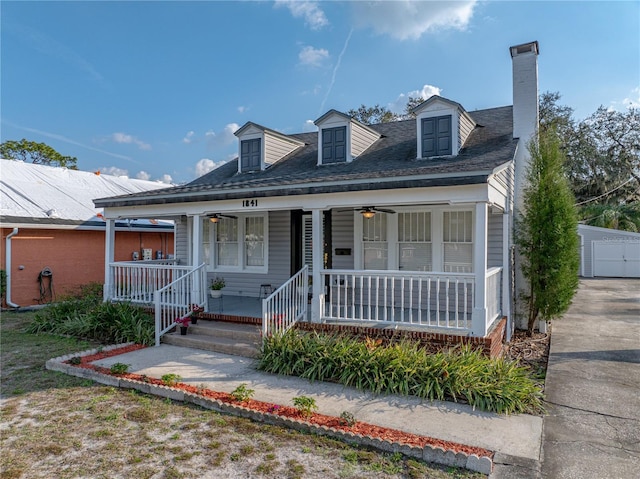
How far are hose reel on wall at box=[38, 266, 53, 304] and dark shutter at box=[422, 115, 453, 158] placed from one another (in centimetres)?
1256

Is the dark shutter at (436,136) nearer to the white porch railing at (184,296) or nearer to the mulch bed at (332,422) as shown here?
the white porch railing at (184,296)

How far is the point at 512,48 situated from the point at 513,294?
579cm

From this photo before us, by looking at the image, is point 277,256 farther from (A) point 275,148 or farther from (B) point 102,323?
(B) point 102,323

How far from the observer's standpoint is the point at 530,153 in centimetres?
879

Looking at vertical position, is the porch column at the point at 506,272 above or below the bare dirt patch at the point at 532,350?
above

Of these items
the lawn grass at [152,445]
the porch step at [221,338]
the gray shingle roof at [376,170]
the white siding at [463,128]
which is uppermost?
the white siding at [463,128]

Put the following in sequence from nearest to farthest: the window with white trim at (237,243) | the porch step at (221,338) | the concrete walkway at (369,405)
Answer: the concrete walkway at (369,405) < the porch step at (221,338) < the window with white trim at (237,243)

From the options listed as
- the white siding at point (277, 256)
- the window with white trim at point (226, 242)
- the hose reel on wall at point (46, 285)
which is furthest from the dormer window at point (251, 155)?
the hose reel on wall at point (46, 285)

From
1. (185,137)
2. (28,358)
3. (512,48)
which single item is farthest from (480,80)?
(185,137)

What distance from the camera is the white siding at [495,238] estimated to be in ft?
28.3

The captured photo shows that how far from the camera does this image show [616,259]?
67.5ft

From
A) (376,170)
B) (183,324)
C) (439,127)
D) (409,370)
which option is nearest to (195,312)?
(183,324)

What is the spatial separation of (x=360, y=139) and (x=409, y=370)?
22.0ft

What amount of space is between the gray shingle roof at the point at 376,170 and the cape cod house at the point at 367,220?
0.03 m
